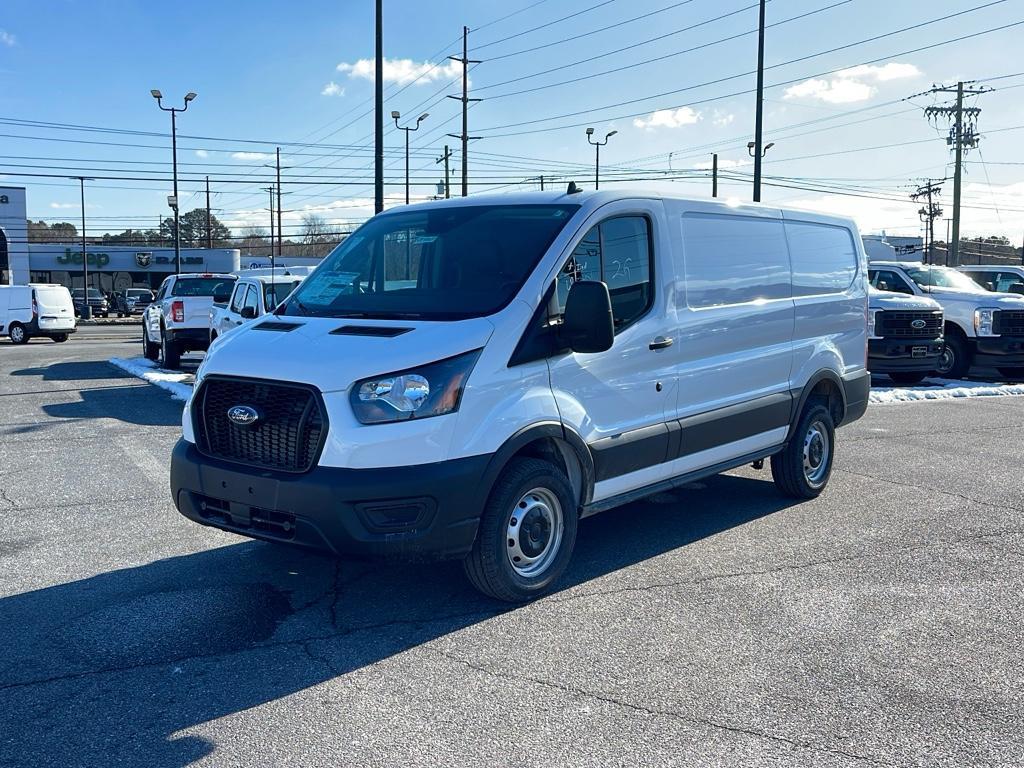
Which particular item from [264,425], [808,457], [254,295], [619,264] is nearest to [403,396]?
[264,425]

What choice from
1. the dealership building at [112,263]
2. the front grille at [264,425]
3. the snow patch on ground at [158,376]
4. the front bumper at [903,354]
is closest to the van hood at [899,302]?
the front bumper at [903,354]

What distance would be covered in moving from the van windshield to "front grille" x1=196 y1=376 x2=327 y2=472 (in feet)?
2.55

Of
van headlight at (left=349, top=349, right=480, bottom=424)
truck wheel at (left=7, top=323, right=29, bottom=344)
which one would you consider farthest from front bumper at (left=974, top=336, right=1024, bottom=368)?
truck wheel at (left=7, top=323, right=29, bottom=344)

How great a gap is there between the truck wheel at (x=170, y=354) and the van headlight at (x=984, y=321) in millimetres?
14174

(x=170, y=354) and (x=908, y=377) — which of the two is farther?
(x=170, y=354)

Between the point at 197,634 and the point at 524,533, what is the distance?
1.65 meters

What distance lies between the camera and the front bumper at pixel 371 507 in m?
4.39

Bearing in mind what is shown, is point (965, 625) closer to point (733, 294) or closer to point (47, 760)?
point (733, 294)

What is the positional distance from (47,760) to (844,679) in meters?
3.13

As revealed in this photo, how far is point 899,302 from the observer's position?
15.3 m

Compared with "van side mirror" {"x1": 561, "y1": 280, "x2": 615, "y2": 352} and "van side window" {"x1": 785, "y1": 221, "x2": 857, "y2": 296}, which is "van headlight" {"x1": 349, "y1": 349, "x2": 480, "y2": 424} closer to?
"van side mirror" {"x1": 561, "y1": 280, "x2": 615, "y2": 352}

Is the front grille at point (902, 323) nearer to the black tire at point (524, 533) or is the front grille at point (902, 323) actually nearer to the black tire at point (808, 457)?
the black tire at point (808, 457)

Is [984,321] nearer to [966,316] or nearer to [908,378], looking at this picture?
[966,316]

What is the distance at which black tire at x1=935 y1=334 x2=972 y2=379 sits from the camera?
674 inches
